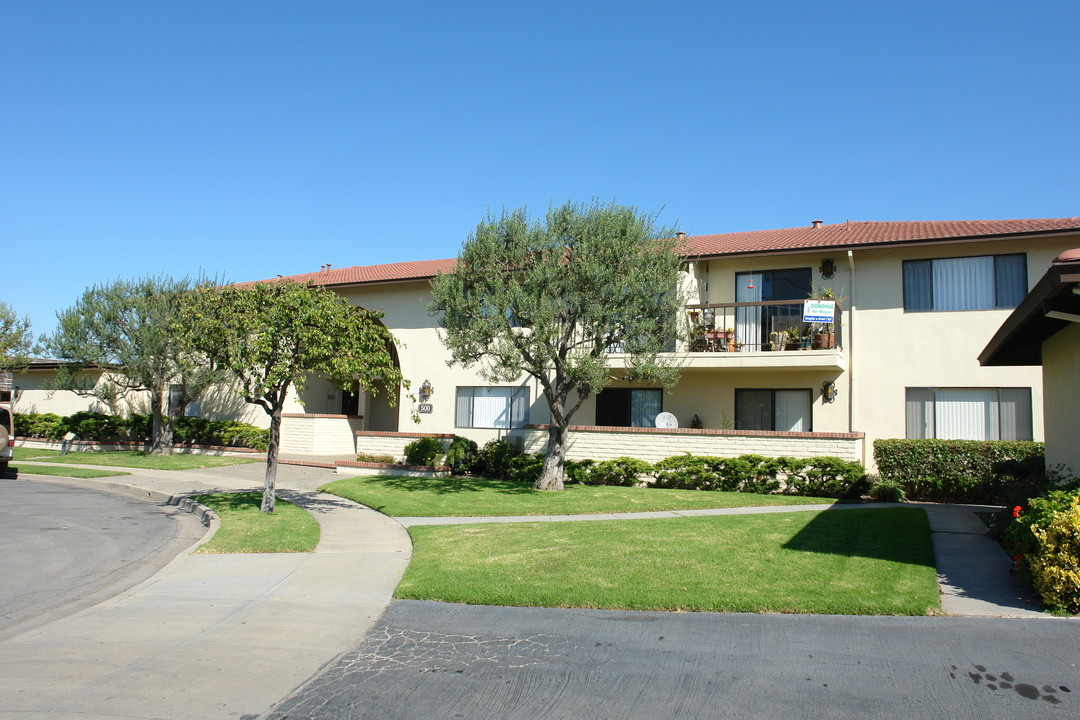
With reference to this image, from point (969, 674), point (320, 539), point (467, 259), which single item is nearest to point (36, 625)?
point (320, 539)

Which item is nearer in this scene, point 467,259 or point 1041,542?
point 1041,542

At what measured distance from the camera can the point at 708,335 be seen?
62.0 feet

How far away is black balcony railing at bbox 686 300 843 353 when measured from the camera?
18.3 m

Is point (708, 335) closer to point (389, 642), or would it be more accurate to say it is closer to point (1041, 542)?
point (1041, 542)

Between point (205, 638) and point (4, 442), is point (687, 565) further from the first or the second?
point (4, 442)

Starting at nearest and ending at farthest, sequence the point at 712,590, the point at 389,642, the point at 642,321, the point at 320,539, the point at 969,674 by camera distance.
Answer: the point at 969,674
the point at 389,642
the point at 712,590
the point at 320,539
the point at 642,321

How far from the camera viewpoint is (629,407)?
21.4m

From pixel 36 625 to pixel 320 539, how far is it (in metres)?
4.47

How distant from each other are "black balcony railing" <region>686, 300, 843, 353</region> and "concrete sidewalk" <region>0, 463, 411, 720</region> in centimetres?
1071

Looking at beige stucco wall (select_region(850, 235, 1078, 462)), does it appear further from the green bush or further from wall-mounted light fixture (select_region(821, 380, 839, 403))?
the green bush

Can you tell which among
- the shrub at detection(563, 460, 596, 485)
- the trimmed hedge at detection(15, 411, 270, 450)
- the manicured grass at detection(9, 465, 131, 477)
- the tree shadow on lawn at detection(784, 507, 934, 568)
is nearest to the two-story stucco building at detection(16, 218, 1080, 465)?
the shrub at detection(563, 460, 596, 485)

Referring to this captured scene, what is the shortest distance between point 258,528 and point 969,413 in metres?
15.7

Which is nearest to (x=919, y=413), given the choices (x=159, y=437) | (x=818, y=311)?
(x=818, y=311)

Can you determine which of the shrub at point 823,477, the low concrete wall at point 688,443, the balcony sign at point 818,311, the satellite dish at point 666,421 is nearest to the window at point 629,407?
the satellite dish at point 666,421
